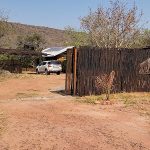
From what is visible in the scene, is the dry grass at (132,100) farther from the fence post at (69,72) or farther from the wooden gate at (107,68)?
the fence post at (69,72)

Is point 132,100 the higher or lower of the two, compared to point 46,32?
lower

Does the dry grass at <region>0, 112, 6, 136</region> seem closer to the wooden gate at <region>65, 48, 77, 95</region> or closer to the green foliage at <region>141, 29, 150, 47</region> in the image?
the wooden gate at <region>65, 48, 77, 95</region>

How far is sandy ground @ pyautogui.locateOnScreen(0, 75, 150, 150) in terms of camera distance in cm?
849

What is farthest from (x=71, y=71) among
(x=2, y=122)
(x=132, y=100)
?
(x=2, y=122)

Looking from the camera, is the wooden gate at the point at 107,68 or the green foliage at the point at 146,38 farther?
the green foliage at the point at 146,38

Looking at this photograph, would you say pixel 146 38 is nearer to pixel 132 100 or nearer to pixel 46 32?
pixel 132 100

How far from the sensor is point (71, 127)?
33.5 ft

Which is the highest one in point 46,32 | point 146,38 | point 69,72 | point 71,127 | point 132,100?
point 46,32

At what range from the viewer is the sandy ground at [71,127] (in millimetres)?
8492

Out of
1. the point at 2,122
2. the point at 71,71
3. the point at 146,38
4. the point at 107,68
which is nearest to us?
the point at 2,122

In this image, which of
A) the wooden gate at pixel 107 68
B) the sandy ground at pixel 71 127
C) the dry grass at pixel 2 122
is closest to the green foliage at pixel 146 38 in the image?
the wooden gate at pixel 107 68

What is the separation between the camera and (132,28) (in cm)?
3744

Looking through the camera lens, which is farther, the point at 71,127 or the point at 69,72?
the point at 69,72

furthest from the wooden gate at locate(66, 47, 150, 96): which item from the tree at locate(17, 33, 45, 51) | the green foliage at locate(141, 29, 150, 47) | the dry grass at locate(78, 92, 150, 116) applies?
the tree at locate(17, 33, 45, 51)
